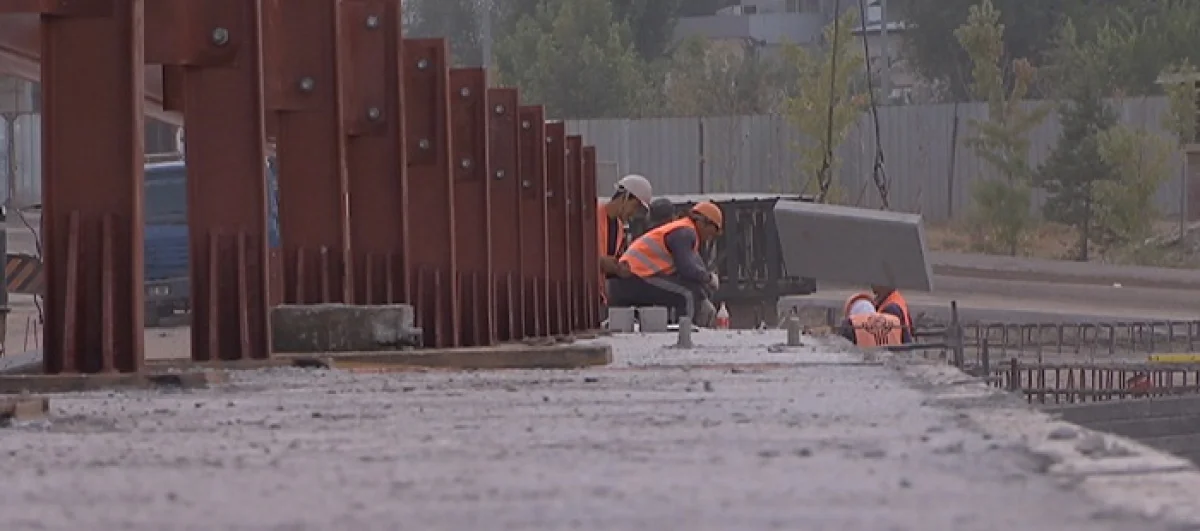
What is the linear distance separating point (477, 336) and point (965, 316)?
19.5 m

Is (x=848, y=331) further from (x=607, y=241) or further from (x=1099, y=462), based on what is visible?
(x=1099, y=462)

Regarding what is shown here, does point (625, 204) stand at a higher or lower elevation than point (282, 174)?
lower

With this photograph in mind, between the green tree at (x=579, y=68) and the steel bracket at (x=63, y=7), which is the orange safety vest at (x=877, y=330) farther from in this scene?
the green tree at (x=579, y=68)

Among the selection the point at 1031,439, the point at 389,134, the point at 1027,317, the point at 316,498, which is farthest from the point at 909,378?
the point at 1027,317

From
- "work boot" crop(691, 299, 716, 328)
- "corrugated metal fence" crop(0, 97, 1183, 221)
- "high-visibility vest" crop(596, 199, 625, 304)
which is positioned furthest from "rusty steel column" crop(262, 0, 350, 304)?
"corrugated metal fence" crop(0, 97, 1183, 221)

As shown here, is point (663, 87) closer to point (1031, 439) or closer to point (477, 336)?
point (477, 336)

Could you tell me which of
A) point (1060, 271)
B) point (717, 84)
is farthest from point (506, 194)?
point (717, 84)

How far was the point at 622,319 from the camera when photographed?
53.4ft

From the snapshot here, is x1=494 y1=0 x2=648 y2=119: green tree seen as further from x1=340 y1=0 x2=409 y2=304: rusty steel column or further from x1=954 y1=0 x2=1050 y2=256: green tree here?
x1=340 y1=0 x2=409 y2=304: rusty steel column

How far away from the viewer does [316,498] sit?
4.93 m

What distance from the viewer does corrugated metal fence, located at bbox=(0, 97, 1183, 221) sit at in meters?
49.8

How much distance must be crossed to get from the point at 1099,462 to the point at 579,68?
5820 cm

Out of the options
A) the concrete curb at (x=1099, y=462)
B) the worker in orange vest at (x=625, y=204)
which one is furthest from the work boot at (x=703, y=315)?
the concrete curb at (x=1099, y=462)

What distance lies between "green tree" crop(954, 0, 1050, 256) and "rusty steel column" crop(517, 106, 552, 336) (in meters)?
27.1
